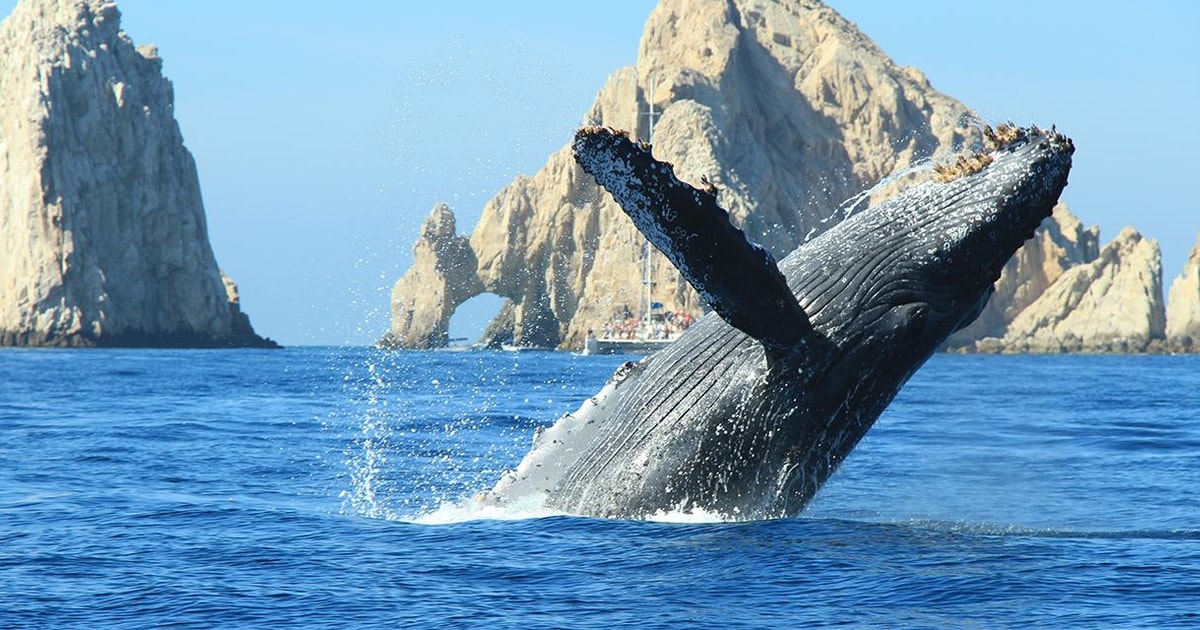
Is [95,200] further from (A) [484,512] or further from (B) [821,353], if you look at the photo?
(B) [821,353]

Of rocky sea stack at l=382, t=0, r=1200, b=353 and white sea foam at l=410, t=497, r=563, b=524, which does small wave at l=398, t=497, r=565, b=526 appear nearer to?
white sea foam at l=410, t=497, r=563, b=524

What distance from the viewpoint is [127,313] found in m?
92.1

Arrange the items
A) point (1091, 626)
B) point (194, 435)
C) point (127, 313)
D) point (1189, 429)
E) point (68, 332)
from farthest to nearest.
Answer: point (127, 313) < point (68, 332) < point (1189, 429) < point (194, 435) < point (1091, 626)

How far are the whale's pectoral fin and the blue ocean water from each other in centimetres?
122

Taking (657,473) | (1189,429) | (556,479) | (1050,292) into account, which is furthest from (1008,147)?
(1050,292)

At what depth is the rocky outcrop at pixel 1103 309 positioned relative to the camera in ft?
332

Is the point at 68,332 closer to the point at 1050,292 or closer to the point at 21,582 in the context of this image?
the point at 1050,292

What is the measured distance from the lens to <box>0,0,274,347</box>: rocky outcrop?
87625 millimetres

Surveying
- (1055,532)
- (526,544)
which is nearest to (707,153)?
(1055,532)

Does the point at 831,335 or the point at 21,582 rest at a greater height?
the point at 831,335

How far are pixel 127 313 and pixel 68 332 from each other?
6539mm

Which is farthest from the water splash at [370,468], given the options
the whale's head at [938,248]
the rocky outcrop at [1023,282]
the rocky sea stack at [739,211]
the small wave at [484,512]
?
the rocky outcrop at [1023,282]

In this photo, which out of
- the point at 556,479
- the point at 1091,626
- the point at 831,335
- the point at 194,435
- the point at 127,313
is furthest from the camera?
the point at 127,313

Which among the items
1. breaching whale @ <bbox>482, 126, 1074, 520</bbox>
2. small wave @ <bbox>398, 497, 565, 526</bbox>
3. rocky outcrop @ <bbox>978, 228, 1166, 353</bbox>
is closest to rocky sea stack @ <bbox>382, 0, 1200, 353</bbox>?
rocky outcrop @ <bbox>978, 228, 1166, 353</bbox>
